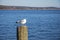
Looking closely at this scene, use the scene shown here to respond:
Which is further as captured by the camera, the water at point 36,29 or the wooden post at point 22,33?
the water at point 36,29

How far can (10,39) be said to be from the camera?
1069cm

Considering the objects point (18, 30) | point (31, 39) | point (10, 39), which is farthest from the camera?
point (31, 39)

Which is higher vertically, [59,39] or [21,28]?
[21,28]

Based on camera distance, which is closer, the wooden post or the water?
the wooden post

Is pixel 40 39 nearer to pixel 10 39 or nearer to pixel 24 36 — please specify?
pixel 10 39

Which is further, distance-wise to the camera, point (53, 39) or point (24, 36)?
point (53, 39)

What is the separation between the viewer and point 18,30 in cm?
322

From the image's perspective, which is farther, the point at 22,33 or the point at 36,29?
the point at 36,29

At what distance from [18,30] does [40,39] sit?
8.50 metres

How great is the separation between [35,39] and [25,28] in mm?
8416

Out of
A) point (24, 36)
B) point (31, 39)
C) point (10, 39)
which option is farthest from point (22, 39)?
point (31, 39)

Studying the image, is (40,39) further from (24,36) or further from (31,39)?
(24,36)

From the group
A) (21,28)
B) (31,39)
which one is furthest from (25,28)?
(31,39)

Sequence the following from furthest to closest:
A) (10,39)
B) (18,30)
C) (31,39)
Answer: (31,39)
(10,39)
(18,30)
